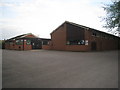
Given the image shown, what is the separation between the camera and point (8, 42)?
3269 centimetres

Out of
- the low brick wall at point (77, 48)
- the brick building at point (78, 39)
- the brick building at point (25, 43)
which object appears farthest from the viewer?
the brick building at point (25, 43)

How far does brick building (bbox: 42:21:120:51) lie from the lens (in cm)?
2060

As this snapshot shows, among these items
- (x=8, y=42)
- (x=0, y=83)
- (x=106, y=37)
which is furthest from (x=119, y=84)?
(x=8, y=42)

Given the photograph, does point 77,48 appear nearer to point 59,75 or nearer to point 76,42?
point 76,42

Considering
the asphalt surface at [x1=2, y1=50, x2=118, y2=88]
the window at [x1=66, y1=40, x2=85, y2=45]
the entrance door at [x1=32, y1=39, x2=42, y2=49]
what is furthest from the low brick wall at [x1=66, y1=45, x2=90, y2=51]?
the asphalt surface at [x1=2, y1=50, x2=118, y2=88]

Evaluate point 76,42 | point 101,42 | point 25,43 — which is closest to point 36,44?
point 25,43

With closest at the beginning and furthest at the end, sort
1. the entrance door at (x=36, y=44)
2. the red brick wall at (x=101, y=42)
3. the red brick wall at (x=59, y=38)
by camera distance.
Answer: the red brick wall at (x=101, y=42) < the red brick wall at (x=59, y=38) < the entrance door at (x=36, y=44)

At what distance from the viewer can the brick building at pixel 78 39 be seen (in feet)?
67.6

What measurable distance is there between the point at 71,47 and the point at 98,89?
19.3m

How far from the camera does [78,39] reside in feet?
70.9

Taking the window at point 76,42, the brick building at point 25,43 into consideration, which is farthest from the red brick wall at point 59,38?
the brick building at point 25,43

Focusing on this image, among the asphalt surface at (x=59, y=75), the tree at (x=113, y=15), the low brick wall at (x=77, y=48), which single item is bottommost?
the asphalt surface at (x=59, y=75)

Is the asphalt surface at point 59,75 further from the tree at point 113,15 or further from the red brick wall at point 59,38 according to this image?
the red brick wall at point 59,38

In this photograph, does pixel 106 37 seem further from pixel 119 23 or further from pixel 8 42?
pixel 8 42
